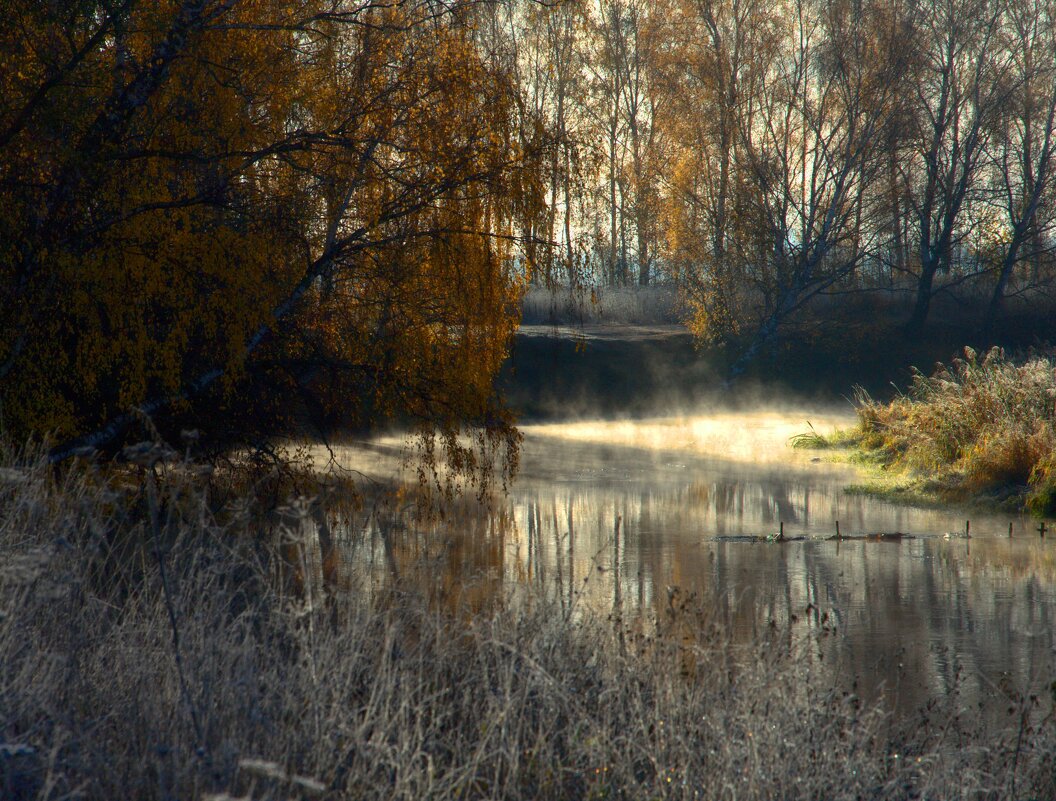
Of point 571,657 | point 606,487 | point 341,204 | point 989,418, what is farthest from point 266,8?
point 989,418

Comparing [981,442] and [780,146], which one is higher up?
[780,146]

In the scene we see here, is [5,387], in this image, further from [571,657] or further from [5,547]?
[571,657]

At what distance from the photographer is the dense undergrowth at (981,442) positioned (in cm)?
1452

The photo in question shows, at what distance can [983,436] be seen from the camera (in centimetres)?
1580

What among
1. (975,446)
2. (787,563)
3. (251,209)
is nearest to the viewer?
(251,209)

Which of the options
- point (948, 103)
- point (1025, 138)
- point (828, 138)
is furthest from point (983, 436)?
point (1025, 138)

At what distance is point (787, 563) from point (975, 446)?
5838 millimetres

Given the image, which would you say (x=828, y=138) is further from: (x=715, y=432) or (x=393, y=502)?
(x=393, y=502)

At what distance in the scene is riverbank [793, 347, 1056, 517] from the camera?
47.6 feet

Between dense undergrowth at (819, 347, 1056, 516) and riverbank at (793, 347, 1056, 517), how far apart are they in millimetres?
12

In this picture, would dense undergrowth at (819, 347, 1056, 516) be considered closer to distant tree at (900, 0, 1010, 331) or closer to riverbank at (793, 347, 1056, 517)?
riverbank at (793, 347, 1056, 517)

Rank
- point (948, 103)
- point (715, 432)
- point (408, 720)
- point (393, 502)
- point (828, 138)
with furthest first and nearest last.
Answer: point (948, 103)
point (828, 138)
point (715, 432)
point (393, 502)
point (408, 720)

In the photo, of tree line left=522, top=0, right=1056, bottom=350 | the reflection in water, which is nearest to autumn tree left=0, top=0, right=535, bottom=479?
the reflection in water

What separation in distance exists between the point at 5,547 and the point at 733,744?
13.2 feet
